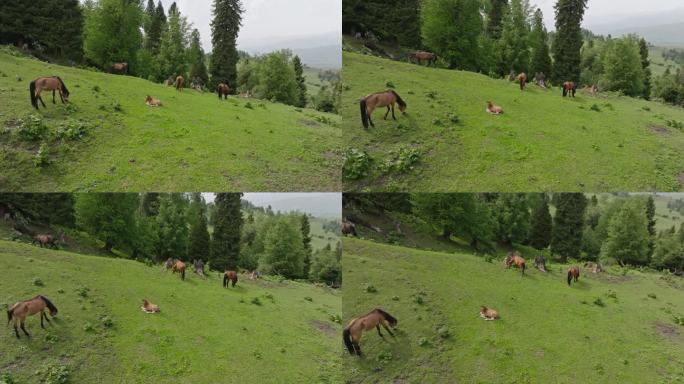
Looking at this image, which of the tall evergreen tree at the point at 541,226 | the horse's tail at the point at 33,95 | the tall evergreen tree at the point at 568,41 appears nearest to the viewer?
the horse's tail at the point at 33,95

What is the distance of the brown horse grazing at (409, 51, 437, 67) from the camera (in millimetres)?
11774

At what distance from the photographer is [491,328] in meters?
12.8

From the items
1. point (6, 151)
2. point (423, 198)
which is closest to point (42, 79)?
point (6, 151)

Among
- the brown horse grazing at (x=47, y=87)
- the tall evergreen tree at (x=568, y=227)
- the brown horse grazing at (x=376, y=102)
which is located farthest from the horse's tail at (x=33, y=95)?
the tall evergreen tree at (x=568, y=227)

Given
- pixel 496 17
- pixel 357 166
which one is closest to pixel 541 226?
pixel 496 17

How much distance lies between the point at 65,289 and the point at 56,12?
9832mm

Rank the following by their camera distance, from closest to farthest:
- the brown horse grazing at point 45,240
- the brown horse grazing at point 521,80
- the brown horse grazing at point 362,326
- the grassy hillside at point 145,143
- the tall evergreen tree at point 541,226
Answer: the grassy hillside at point 145,143
the brown horse grazing at point 362,326
the brown horse grazing at point 521,80
the tall evergreen tree at point 541,226
the brown horse grazing at point 45,240

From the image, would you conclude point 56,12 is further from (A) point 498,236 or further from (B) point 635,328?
(B) point 635,328

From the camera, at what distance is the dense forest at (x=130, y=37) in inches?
603

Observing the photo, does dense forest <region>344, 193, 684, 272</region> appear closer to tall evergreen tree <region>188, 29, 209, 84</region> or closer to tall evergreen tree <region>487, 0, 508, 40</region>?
tall evergreen tree <region>487, 0, 508, 40</region>

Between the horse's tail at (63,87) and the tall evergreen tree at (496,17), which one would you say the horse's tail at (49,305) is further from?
the tall evergreen tree at (496,17)

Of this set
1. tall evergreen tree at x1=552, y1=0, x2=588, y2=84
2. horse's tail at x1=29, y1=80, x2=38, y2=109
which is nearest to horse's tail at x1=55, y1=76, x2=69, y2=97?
horse's tail at x1=29, y1=80, x2=38, y2=109

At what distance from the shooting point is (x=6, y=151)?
478 inches

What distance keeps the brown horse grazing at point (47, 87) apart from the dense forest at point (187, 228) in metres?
3.09
